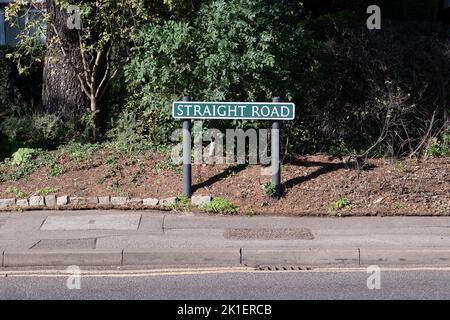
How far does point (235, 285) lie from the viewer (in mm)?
6645

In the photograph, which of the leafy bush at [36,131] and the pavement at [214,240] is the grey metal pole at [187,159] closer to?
the pavement at [214,240]

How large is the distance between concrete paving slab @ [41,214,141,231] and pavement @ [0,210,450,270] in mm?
13

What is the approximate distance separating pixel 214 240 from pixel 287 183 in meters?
2.46

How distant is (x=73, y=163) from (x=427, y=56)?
20.8ft

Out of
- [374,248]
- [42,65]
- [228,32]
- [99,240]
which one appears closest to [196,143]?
[228,32]

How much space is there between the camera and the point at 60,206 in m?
9.71

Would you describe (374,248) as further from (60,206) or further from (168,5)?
(168,5)

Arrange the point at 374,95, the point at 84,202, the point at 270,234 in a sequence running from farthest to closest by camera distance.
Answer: the point at 374,95
the point at 84,202
the point at 270,234

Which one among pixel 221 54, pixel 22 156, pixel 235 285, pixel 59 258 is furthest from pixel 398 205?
pixel 22 156

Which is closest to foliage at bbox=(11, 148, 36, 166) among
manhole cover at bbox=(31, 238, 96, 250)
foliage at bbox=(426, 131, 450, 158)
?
→ manhole cover at bbox=(31, 238, 96, 250)

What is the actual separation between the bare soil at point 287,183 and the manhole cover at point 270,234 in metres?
0.90

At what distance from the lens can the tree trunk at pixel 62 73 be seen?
12.4 meters

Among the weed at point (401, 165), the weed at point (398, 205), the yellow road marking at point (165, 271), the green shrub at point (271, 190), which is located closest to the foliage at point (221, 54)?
the green shrub at point (271, 190)

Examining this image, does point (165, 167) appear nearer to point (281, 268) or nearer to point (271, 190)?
point (271, 190)
